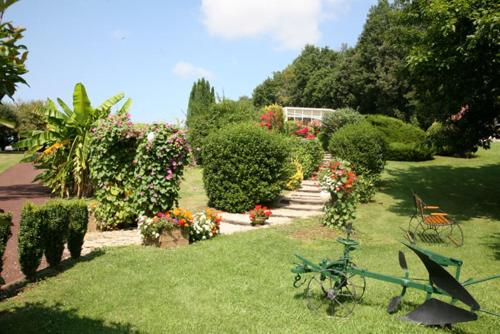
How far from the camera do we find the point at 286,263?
6578 mm

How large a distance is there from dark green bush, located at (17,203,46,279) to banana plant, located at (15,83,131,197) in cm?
742

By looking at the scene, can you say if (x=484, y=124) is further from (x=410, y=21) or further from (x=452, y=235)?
(x=452, y=235)

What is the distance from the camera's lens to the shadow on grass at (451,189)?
11430 mm

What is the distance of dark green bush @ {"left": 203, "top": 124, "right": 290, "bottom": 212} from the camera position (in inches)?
428

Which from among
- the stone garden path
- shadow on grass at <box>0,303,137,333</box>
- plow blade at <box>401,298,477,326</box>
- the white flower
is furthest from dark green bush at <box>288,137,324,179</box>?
shadow on grass at <box>0,303,137,333</box>

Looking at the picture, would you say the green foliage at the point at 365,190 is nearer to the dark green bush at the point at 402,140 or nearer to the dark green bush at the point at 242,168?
the dark green bush at the point at 242,168

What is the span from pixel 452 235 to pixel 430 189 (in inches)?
216

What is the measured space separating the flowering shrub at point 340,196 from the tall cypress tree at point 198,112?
33.3 ft

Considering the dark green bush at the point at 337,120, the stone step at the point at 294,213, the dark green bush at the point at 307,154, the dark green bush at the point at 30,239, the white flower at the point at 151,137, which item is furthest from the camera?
the dark green bush at the point at 337,120

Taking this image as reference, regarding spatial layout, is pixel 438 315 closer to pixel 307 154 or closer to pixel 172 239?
pixel 172 239

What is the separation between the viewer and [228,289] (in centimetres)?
528

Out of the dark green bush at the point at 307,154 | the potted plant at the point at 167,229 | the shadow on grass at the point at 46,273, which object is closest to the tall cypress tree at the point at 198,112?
the dark green bush at the point at 307,154

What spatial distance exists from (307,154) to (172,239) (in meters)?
10.2

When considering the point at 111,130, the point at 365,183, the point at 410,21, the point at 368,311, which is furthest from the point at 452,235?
the point at 111,130
